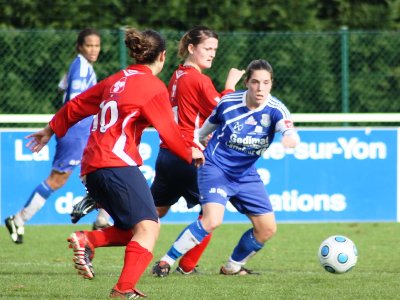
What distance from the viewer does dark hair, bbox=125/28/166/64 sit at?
282 inches

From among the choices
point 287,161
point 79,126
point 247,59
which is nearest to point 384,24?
point 247,59

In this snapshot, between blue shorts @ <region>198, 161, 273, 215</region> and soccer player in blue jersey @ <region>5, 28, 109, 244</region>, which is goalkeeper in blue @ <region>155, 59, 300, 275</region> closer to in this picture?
blue shorts @ <region>198, 161, 273, 215</region>

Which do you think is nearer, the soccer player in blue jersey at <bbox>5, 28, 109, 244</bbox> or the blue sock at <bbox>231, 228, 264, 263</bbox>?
the blue sock at <bbox>231, 228, 264, 263</bbox>

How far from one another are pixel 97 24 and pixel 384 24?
4.52 meters

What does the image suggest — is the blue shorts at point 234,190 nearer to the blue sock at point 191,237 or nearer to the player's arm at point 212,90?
the blue sock at point 191,237

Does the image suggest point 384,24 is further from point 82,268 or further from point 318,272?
point 82,268

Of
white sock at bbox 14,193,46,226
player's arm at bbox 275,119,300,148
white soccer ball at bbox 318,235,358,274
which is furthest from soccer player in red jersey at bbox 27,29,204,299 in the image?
white sock at bbox 14,193,46,226

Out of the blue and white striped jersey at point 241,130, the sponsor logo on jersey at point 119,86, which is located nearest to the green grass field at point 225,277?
the blue and white striped jersey at point 241,130

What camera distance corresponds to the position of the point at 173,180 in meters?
9.03

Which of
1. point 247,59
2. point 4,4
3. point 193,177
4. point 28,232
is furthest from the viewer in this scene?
point 4,4

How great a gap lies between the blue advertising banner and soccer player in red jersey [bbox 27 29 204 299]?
6035mm

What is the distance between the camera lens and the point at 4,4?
1650 cm

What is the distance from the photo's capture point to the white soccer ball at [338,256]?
27.2 ft

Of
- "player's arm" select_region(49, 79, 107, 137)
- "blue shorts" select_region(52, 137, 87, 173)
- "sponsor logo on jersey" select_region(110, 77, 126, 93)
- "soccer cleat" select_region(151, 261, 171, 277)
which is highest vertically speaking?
"sponsor logo on jersey" select_region(110, 77, 126, 93)
